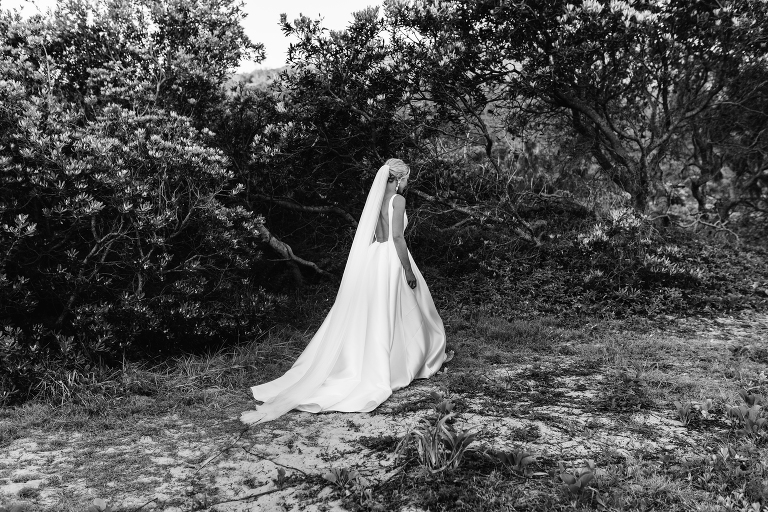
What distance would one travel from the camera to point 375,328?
18.5 ft

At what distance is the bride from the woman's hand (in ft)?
0.03

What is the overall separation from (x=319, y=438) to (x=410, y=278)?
1969 millimetres

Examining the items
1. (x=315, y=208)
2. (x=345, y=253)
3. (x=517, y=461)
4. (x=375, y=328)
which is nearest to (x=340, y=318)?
(x=375, y=328)

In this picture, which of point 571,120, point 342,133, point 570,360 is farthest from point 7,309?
point 571,120

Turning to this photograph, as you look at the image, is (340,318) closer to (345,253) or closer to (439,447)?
(439,447)

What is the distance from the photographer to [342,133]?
30.9 feet

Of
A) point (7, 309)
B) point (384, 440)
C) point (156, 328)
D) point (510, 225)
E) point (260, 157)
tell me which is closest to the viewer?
point (384, 440)

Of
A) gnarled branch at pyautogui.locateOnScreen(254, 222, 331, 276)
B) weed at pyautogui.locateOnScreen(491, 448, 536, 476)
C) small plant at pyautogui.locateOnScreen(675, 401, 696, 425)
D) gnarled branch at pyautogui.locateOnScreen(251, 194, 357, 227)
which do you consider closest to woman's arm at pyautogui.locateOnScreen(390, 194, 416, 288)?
weed at pyautogui.locateOnScreen(491, 448, 536, 476)

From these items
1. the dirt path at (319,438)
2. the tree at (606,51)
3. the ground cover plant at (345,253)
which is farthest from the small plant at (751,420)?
the tree at (606,51)

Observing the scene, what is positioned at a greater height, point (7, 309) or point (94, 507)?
point (7, 309)

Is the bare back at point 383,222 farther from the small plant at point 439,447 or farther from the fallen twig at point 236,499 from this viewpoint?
the fallen twig at point 236,499

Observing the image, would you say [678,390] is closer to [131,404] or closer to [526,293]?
[526,293]

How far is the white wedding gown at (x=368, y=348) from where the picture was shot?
5281mm

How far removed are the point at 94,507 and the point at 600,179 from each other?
449 inches
